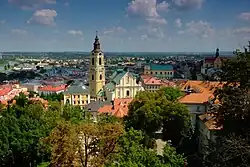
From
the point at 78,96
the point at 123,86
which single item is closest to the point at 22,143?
the point at 123,86

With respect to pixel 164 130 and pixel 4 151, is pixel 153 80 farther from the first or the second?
pixel 4 151

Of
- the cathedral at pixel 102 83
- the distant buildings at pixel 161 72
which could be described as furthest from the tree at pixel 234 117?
the distant buildings at pixel 161 72

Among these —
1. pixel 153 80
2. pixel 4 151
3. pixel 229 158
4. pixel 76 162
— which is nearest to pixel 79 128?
pixel 76 162

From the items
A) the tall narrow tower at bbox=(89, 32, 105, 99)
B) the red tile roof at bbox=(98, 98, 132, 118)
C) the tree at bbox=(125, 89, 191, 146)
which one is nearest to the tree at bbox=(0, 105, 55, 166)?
the tree at bbox=(125, 89, 191, 146)

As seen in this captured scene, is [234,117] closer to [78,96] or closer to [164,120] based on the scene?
[164,120]

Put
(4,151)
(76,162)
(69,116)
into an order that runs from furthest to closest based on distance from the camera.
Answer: (69,116)
(4,151)
(76,162)

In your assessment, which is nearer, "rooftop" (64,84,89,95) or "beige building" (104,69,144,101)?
"beige building" (104,69,144,101)

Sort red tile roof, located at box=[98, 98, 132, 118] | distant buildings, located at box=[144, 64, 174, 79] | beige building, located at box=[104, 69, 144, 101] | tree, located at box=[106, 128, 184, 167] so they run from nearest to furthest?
tree, located at box=[106, 128, 184, 167], red tile roof, located at box=[98, 98, 132, 118], beige building, located at box=[104, 69, 144, 101], distant buildings, located at box=[144, 64, 174, 79]

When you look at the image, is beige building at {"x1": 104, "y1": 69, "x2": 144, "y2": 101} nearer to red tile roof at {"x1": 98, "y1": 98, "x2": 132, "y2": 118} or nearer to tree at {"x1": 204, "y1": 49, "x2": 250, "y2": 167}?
red tile roof at {"x1": 98, "y1": 98, "x2": 132, "y2": 118}
